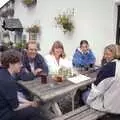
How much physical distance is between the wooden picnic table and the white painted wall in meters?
2.00

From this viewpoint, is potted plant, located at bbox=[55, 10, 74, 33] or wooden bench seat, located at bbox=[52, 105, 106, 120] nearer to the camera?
wooden bench seat, located at bbox=[52, 105, 106, 120]

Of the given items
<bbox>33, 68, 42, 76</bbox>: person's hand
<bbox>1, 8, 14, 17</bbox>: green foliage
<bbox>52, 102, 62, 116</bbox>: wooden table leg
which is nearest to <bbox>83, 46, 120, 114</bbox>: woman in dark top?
<bbox>52, 102, 62, 116</bbox>: wooden table leg

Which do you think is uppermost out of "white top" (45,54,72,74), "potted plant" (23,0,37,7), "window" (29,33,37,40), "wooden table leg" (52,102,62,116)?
"potted plant" (23,0,37,7)

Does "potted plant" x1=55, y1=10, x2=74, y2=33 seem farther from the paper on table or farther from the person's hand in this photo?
the paper on table

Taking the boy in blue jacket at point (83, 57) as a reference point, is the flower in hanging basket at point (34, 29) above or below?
above

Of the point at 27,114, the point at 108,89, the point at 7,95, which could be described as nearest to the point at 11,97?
the point at 7,95

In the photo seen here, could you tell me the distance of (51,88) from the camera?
3164mm

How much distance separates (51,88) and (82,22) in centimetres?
305

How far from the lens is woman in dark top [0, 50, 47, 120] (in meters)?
2.60

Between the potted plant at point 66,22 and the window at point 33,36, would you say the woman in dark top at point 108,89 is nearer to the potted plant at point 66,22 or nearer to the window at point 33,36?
the potted plant at point 66,22

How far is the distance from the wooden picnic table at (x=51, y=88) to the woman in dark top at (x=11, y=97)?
162mm

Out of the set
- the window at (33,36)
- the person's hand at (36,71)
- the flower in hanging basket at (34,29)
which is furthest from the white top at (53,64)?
the window at (33,36)

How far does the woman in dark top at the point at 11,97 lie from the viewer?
260 cm

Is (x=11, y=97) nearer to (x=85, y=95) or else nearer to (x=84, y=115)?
(x=84, y=115)
